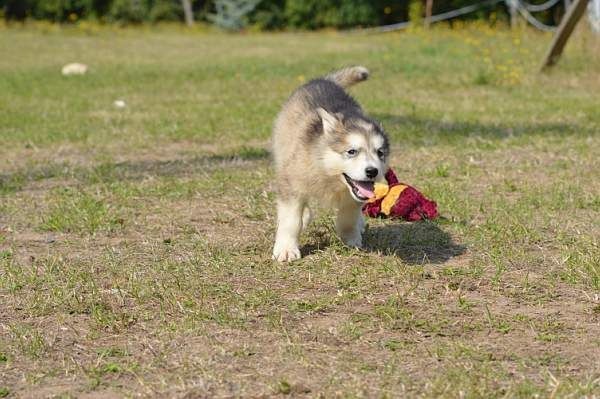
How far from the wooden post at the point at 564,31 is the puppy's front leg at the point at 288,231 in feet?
28.4

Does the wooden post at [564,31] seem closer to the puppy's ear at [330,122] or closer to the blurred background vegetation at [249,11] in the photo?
the puppy's ear at [330,122]

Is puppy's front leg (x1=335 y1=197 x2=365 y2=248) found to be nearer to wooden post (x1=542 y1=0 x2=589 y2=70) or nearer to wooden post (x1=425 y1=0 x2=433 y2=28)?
wooden post (x1=542 y1=0 x2=589 y2=70)

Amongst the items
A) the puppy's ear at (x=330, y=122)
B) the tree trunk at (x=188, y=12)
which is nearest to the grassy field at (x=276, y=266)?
the puppy's ear at (x=330, y=122)

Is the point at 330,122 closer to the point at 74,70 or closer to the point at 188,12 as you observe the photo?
the point at 74,70

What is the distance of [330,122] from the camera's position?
4980mm

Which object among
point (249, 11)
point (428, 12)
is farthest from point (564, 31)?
point (249, 11)

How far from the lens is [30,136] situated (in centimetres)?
980

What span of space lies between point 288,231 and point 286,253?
0.40 ft

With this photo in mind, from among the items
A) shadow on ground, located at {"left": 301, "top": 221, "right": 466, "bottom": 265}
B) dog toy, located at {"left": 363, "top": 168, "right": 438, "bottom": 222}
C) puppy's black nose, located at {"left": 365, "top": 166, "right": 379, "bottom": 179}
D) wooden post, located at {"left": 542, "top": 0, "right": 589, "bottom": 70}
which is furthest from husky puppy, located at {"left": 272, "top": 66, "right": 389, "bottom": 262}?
wooden post, located at {"left": 542, "top": 0, "right": 589, "bottom": 70}

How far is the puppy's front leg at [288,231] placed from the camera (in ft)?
17.0

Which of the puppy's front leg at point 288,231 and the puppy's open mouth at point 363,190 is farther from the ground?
the puppy's open mouth at point 363,190

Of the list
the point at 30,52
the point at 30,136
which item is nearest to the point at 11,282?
the point at 30,136

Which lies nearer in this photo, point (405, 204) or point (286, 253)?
point (286, 253)


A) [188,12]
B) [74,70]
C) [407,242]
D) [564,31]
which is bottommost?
[188,12]
